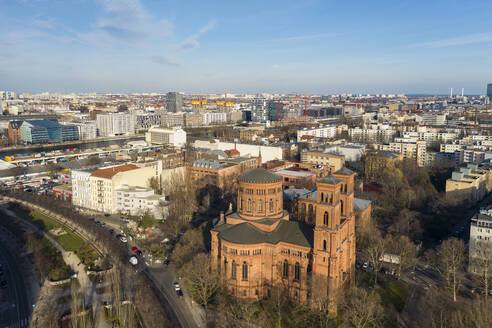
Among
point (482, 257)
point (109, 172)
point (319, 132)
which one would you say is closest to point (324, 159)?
point (319, 132)

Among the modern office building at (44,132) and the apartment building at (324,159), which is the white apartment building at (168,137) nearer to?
the modern office building at (44,132)

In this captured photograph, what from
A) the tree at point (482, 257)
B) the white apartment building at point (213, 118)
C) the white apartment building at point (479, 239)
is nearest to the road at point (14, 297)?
the tree at point (482, 257)

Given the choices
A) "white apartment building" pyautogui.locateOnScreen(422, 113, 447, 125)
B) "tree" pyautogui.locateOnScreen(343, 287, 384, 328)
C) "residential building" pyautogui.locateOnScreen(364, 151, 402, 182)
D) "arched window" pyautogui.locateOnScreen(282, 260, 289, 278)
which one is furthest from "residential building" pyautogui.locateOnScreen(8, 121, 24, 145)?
"white apartment building" pyautogui.locateOnScreen(422, 113, 447, 125)

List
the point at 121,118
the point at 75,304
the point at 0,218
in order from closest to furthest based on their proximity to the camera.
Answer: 1. the point at 75,304
2. the point at 0,218
3. the point at 121,118

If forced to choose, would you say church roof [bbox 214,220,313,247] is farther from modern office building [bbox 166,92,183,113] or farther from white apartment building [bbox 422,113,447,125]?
modern office building [bbox 166,92,183,113]

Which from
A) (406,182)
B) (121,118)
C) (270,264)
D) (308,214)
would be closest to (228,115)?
(121,118)

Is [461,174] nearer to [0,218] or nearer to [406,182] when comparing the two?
[406,182]

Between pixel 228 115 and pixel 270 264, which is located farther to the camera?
pixel 228 115
